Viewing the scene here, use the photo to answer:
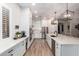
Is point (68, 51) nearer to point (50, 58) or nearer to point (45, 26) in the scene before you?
point (50, 58)

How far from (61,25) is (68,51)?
24.5 ft

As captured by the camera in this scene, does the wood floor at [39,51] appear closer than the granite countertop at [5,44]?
No

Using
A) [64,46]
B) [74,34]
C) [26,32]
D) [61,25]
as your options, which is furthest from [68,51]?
[61,25]

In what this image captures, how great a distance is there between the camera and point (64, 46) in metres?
2.93

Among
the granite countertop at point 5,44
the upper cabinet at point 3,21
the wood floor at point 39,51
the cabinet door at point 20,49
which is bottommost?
the wood floor at point 39,51

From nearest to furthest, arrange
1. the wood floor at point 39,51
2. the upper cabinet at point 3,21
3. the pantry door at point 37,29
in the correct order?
the upper cabinet at point 3,21 → the wood floor at point 39,51 → the pantry door at point 37,29

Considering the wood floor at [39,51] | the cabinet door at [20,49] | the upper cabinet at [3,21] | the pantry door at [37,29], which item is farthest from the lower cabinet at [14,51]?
Result: the pantry door at [37,29]

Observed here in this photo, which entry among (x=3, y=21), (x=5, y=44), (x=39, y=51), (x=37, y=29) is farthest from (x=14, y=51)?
(x=37, y=29)

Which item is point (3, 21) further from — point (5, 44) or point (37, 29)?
point (37, 29)

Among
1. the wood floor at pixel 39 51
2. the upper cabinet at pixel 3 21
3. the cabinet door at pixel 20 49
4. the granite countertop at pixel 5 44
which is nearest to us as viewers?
the granite countertop at pixel 5 44

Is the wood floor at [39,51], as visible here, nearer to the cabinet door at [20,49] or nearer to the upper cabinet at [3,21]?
the cabinet door at [20,49]

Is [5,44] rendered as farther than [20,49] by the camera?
No

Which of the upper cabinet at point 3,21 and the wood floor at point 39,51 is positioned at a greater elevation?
the upper cabinet at point 3,21

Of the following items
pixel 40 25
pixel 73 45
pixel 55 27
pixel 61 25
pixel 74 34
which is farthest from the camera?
pixel 40 25
